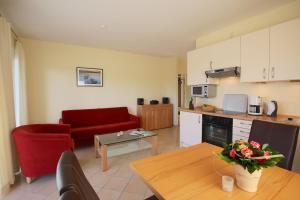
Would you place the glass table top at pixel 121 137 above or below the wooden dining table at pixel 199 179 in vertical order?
below

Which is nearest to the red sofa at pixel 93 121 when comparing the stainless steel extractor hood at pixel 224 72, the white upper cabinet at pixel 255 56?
the stainless steel extractor hood at pixel 224 72

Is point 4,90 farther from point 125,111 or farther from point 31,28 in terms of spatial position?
point 125,111

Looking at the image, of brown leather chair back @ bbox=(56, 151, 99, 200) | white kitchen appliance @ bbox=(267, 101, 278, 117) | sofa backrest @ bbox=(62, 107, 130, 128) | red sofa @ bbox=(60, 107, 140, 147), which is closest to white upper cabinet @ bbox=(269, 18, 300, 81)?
white kitchen appliance @ bbox=(267, 101, 278, 117)

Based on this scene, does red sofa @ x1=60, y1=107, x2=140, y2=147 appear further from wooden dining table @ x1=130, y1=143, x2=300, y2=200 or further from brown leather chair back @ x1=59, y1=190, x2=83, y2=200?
brown leather chair back @ x1=59, y1=190, x2=83, y2=200

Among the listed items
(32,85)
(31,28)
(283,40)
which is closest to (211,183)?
(283,40)

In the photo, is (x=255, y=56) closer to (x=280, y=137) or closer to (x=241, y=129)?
(x=241, y=129)

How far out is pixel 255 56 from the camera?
2.43 m

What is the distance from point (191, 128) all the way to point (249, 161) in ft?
7.87

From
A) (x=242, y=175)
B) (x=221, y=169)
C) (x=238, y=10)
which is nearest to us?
(x=242, y=175)

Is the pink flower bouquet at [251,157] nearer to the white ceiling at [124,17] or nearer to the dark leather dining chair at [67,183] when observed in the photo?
the dark leather dining chair at [67,183]

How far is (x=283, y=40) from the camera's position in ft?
6.98

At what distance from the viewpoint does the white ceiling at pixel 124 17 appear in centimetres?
214

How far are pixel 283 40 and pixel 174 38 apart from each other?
197 cm

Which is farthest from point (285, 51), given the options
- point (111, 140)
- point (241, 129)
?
point (111, 140)
